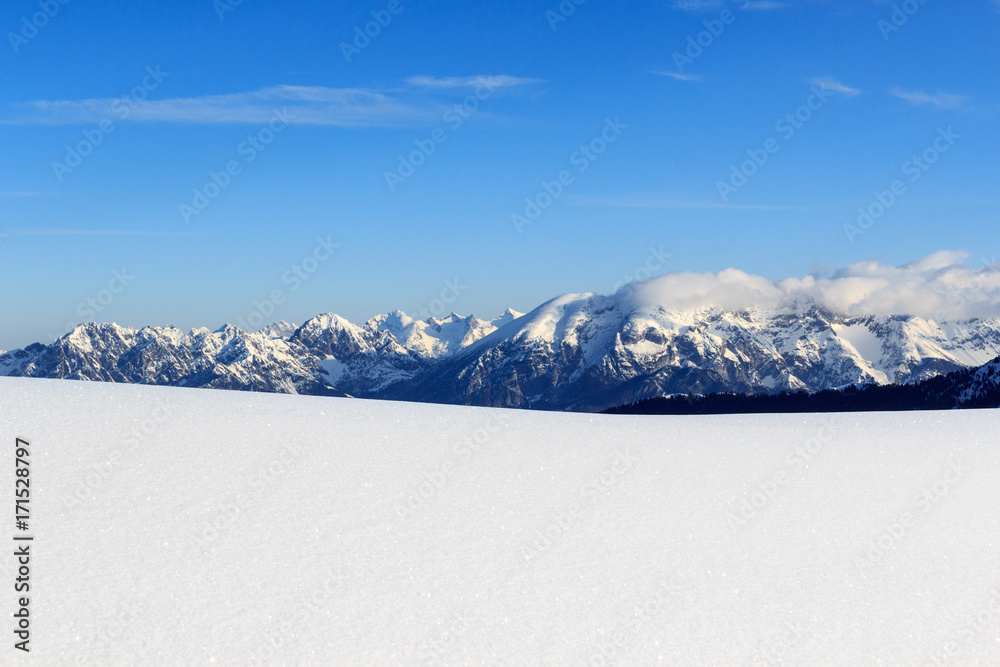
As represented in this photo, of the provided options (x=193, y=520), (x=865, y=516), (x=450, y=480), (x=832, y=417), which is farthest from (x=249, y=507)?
(x=832, y=417)

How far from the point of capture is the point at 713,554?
1636cm

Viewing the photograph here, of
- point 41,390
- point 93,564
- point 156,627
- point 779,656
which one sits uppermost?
point 41,390

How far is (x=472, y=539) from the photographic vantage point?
627 inches

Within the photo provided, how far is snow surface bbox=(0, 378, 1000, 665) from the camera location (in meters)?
13.2

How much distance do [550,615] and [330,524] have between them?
5.13 metres

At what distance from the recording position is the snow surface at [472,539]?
13.2m

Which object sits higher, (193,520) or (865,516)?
(193,520)

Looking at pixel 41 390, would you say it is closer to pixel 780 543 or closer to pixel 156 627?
pixel 156 627

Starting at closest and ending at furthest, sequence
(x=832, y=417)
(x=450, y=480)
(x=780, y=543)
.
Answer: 1. (x=780, y=543)
2. (x=450, y=480)
3. (x=832, y=417)

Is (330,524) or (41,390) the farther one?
(41,390)

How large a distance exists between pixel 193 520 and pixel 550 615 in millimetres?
7682

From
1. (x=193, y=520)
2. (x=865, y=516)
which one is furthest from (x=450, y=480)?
(x=865, y=516)

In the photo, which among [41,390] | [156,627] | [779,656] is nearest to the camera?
[156,627]

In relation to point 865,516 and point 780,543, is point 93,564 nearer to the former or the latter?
point 780,543
